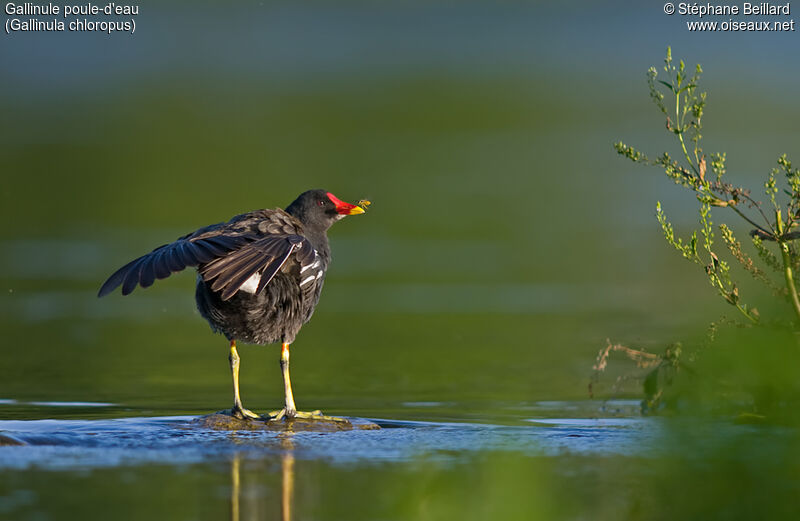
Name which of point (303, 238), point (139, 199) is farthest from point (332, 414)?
point (139, 199)

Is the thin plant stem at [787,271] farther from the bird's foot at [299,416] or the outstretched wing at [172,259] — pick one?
the outstretched wing at [172,259]

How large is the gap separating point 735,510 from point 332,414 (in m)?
4.78

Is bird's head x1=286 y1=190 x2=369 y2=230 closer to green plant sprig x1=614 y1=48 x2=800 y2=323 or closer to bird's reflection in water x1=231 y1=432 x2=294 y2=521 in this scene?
green plant sprig x1=614 y1=48 x2=800 y2=323

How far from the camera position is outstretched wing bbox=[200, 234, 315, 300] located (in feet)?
27.3

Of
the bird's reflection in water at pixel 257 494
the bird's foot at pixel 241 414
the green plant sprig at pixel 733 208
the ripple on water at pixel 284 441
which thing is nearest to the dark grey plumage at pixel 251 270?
the bird's foot at pixel 241 414

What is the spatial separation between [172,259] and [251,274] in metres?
0.55

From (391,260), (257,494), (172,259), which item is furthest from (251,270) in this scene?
(391,260)

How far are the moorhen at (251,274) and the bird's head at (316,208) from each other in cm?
15

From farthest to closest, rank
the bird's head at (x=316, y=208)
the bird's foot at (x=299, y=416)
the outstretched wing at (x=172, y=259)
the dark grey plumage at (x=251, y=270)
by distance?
the bird's head at (x=316, y=208) → the bird's foot at (x=299, y=416) → the dark grey plumage at (x=251, y=270) → the outstretched wing at (x=172, y=259)

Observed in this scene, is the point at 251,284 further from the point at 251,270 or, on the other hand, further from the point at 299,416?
the point at 299,416

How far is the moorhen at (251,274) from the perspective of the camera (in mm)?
8242

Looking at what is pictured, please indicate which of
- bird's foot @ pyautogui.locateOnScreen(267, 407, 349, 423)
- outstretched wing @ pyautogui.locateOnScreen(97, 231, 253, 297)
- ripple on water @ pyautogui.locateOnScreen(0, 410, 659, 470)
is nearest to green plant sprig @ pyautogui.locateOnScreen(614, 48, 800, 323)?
ripple on water @ pyautogui.locateOnScreen(0, 410, 659, 470)

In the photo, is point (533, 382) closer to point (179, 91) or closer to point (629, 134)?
point (629, 134)

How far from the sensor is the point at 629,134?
33594 millimetres
